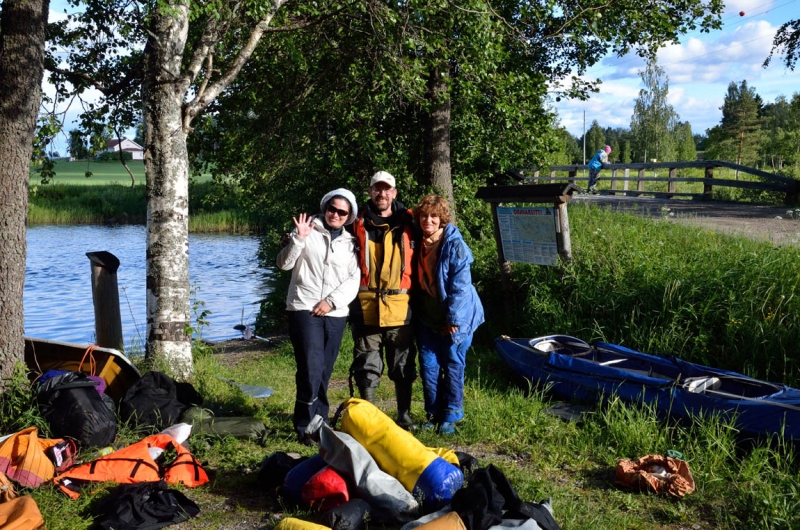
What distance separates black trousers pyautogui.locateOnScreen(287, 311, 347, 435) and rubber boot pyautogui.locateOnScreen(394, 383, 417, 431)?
1.88 ft

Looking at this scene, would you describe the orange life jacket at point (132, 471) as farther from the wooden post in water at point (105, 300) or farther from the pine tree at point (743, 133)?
the pine tree at point (743, 133)

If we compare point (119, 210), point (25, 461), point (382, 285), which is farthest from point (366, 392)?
point (119, 210)

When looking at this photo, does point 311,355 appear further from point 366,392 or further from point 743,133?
point 743,133

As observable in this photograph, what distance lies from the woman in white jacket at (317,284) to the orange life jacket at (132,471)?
3.12 feet

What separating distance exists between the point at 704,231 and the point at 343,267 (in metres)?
6.68

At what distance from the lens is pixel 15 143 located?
17.8ft

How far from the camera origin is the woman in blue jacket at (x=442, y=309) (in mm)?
5234

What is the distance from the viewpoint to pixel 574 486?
14.9 feet

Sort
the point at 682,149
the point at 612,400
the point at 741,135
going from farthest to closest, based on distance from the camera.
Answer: the point at 682,149 → the point at 741,135 → the point at 612,400

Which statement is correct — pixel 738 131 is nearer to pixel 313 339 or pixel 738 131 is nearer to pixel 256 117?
pixel 256 117

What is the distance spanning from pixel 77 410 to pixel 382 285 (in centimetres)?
231

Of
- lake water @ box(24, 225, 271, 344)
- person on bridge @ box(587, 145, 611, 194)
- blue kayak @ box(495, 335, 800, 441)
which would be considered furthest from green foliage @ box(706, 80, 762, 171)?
blue kayak @ box(495, 335, 800, 441)

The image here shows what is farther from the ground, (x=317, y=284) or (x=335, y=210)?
(x=335, y=210)

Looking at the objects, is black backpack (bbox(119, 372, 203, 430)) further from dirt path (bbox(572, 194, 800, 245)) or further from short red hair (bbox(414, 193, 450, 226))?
dirt path (bbox(572, 194, 800, 245))
